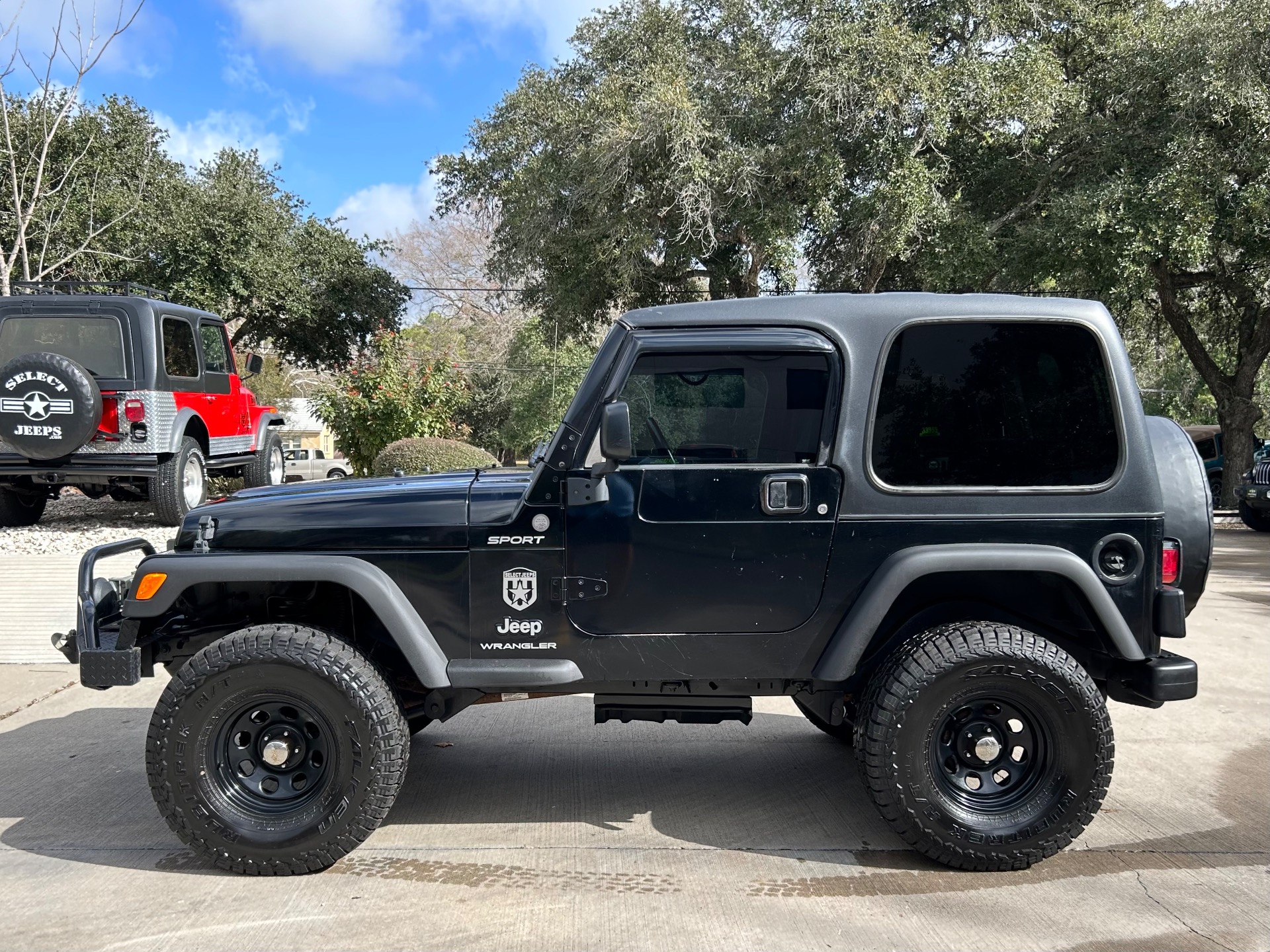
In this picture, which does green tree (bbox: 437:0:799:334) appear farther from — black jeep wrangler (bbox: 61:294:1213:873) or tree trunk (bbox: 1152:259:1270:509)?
black jeep wrangler (bbox: 61:294:1213:873)

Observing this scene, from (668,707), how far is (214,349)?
982 centimetres

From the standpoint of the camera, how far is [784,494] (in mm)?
3551

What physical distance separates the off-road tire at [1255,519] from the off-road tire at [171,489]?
1443 centimetres

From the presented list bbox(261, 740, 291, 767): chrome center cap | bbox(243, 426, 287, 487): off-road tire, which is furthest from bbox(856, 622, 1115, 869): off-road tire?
bbox(243, 426, 287, 487): off-road tire

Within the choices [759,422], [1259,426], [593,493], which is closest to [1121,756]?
[759,422]

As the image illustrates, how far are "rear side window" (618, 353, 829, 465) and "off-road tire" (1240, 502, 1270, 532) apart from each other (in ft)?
46.9

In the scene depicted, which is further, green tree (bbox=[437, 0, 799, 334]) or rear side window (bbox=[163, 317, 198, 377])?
green tree (bbox=[437, 0, 799, 334])

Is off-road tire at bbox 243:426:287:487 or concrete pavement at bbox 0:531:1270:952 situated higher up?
off-road tire at bbox 243:426:287:487

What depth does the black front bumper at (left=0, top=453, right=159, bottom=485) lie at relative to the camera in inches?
400

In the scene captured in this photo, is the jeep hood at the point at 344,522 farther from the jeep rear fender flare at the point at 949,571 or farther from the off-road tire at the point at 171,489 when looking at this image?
the off-road tire at the point at 171,489

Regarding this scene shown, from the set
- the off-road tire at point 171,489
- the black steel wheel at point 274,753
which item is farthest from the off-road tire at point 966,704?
the off-road tire at point 171,489

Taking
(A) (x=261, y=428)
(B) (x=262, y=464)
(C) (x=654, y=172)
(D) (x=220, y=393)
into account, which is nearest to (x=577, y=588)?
(D) (x=220, y=393)

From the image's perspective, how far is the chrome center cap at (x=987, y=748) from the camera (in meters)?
3.63

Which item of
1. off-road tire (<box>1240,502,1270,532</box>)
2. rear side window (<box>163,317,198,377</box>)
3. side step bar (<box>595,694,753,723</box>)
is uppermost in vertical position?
rear side window (<box>163,317,198,377</box>)
